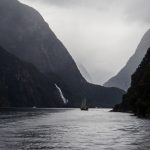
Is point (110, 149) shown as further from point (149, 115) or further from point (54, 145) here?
point (149, 115)

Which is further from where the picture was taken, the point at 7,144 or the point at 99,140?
the point at 99,140

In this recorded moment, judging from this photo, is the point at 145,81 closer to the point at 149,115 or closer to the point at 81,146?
the point at 149,115

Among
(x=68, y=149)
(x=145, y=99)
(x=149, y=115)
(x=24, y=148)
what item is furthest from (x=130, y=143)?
(x=145, y=99)

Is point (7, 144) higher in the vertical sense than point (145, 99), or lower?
lower

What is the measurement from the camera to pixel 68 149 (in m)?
58.6

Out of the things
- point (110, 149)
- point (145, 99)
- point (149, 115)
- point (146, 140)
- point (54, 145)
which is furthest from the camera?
point (145, 99)

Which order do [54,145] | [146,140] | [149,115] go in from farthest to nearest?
1. [149,115]
2. [146,140]
3. [54,145]

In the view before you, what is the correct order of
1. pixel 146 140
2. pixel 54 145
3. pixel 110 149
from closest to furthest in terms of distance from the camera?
pixel 110 149 < pixel 54 145 < pixel 146 140

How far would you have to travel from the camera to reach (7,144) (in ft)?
208

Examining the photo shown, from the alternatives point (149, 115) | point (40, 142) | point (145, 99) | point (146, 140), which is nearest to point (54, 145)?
point (40, 142)

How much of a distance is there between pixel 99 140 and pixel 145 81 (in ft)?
336

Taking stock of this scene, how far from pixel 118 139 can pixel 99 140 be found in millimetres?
3384

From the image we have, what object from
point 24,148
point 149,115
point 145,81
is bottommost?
point 24,148

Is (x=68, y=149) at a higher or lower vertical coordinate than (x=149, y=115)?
lower
